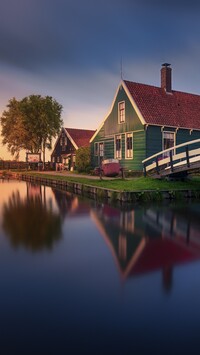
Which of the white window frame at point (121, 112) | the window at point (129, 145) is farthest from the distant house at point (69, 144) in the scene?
the window at point (129, 145)

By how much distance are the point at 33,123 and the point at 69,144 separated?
945cm

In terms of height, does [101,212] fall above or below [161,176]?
below

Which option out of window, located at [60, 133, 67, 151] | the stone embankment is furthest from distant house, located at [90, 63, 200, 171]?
window, located at [60, 133, 67, 151]

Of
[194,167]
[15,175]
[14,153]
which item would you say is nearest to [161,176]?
[194,167]

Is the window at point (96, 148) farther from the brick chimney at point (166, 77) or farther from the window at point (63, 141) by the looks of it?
the window at point (63, 141)

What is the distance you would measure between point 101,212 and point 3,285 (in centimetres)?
687

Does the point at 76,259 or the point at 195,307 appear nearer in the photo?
the point at 195,307

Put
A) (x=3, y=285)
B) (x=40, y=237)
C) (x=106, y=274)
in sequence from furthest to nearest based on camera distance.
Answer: (x=40, y=237)
(x=106, y=274)
(x=3, y=285)

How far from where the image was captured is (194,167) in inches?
564

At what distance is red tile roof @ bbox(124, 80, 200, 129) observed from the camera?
75.4ft

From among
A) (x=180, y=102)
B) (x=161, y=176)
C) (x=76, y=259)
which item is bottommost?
(x=76, y=259)

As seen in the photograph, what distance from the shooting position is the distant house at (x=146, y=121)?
22.6 meters

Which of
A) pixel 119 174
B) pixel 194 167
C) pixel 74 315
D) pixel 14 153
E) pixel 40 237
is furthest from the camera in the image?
pixel 14 153

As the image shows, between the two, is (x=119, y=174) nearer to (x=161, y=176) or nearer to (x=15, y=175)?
(x=161, y=176)
